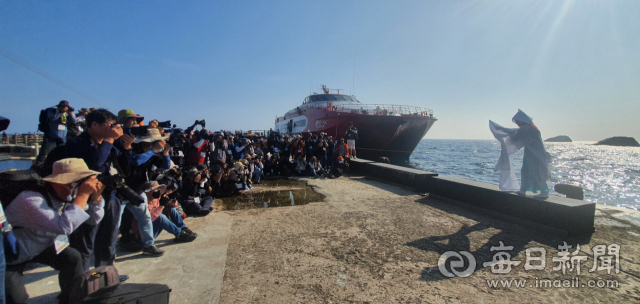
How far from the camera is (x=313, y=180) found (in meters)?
8.65

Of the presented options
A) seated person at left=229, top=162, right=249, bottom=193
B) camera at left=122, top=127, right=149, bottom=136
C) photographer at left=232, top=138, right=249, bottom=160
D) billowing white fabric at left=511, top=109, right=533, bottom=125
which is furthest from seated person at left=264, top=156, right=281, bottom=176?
billowing white fabric at left=511, top=109, right=533, bottom=125

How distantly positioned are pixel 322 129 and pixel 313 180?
397 inches

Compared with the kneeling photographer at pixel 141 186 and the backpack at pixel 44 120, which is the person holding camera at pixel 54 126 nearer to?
the backpack at pixel 44 120

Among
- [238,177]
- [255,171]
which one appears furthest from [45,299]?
[255,171]

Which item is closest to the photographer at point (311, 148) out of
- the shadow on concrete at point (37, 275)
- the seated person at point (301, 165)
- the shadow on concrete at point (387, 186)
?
the seated person at point (301, 165)

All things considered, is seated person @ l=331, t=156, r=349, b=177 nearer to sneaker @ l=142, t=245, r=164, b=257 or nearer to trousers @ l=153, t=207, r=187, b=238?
trousers @ l=153, t=207, r=187, b=238

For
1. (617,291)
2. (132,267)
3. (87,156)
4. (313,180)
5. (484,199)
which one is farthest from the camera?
(313,180)

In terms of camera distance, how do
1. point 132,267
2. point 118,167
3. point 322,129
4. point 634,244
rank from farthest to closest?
1. point 322,129
2. point 634,244
3. point 132,267
4. point 118,167

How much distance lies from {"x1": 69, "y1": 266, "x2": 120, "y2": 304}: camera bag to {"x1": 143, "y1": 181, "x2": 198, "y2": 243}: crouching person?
1.30 m

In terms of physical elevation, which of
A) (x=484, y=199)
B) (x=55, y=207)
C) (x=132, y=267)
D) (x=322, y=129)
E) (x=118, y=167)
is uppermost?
(x=322, y=129)

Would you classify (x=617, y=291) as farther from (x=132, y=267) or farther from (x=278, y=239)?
(x=132, y=267)

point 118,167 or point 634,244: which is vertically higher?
point 118,167

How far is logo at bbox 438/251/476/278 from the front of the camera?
9.28 feet

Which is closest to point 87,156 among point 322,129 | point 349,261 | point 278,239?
point 278,239
